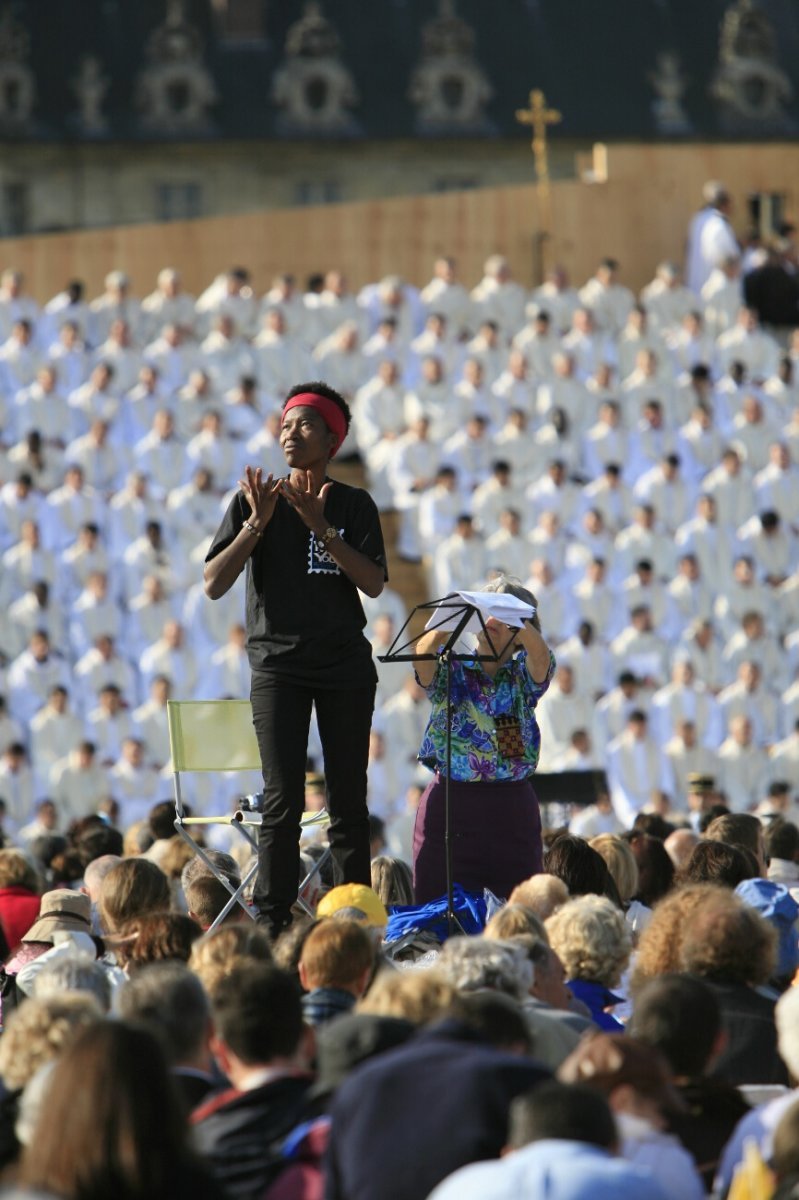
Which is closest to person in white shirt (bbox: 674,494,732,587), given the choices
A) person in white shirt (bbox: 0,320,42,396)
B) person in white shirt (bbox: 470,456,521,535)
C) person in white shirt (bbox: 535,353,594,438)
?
person in white shirt (bbox: 470,456,521,535)

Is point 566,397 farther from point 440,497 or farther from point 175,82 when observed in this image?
point 175,82

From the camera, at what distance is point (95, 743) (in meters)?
19.2

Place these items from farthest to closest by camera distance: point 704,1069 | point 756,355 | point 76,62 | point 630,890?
point 76,62 < point 756,355 < point 630,890 < point 704,1069

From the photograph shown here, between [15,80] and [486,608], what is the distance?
46275mm

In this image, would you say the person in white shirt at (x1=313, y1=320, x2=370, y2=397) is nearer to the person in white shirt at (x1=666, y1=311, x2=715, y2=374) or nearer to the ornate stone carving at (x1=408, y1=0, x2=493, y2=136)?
the person in white shirt at (x1=666, y1=311, x2=715, y2=374)

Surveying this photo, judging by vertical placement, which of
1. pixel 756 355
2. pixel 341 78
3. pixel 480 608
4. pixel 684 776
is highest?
pixel 341 78

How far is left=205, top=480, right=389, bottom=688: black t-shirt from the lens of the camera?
7426 millimetres

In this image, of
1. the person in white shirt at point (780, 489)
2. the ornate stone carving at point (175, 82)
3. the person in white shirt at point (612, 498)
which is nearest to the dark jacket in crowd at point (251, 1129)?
the person in white shirt at point (612, 498)

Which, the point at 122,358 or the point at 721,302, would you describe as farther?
the point at 721,302

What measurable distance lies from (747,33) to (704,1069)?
4986 centimetres

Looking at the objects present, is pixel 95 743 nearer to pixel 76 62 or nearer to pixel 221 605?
pixel 221 605

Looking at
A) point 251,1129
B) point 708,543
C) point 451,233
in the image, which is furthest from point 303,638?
point 451,233

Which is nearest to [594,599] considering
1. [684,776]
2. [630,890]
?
[684,776]

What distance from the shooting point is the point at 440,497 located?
21047 millimetres
